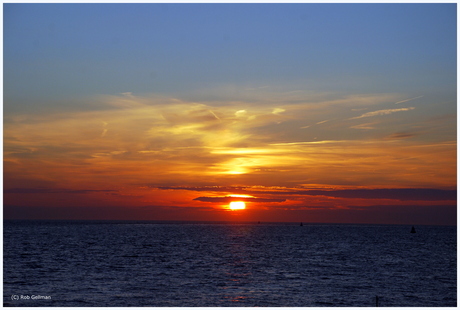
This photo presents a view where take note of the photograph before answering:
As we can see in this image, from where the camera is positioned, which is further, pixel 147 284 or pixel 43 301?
pixel 147 284

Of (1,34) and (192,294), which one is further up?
(1,34)

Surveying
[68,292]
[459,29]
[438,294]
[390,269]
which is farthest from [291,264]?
[459,29]

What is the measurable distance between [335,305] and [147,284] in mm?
21376

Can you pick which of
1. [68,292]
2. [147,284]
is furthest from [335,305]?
[68,292]

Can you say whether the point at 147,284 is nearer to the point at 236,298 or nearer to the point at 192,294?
the point at 192,294

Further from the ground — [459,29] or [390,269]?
[459,29]

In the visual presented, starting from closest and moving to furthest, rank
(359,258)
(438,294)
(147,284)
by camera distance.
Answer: (438,294), (147,284), (359,258)

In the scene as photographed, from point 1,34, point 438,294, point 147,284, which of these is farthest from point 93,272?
point 1,34

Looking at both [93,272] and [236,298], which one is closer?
[236,298]

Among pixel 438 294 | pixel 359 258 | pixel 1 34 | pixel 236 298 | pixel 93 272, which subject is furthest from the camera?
pixel 359 258

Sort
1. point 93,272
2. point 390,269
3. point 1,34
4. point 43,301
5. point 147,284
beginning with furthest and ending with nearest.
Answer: point 390,269, point 93,272, point 147,284, point 43,301, point 1,34

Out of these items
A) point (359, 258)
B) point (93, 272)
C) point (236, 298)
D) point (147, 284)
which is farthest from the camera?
point (359, 258)

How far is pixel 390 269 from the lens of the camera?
252 feet

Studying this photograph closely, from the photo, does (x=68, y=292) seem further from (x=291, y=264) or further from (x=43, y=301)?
(x=291, y=264)
